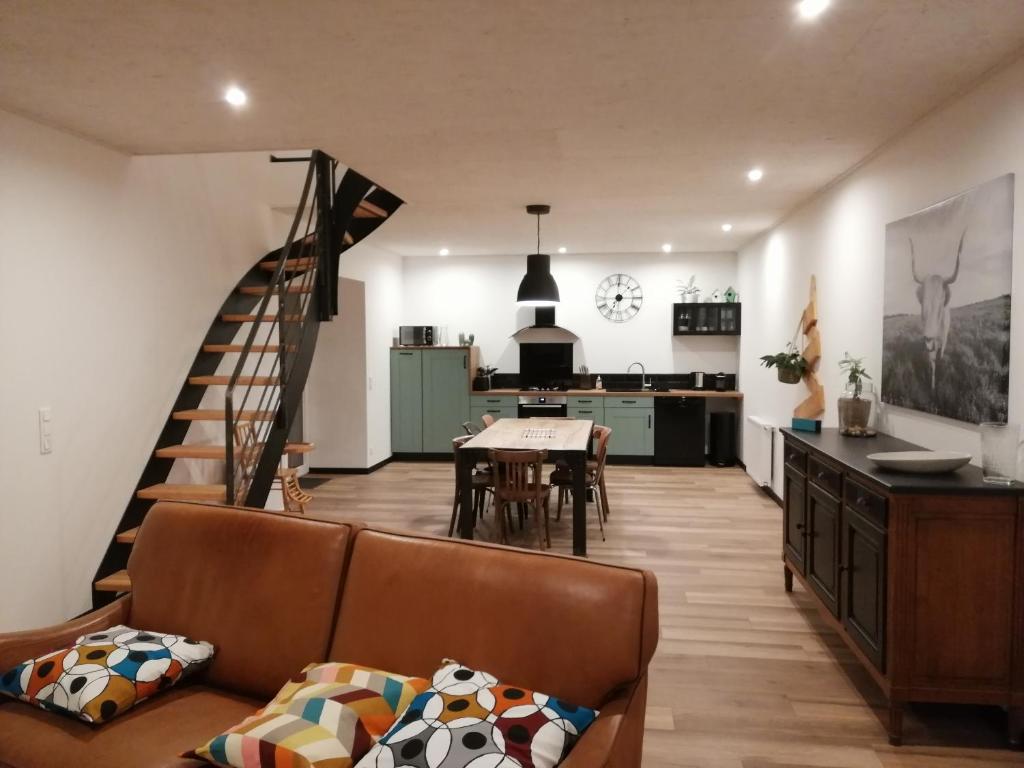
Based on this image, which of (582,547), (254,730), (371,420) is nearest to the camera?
(254,730)

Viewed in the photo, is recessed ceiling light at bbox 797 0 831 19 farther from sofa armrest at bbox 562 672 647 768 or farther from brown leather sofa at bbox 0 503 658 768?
sofa armrest at bbox 562 672 647 768

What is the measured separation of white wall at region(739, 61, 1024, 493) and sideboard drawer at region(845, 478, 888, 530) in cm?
55

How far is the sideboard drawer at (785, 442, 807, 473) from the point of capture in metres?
3.81

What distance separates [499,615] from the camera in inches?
68.5

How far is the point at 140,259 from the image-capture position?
4.03 m

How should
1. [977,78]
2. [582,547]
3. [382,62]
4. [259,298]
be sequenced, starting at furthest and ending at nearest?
[259,298] < [582,547] < [977,78] < [382,62]

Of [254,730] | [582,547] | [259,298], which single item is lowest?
[582,547]

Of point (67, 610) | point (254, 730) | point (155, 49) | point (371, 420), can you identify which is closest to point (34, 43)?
point (155, 49)

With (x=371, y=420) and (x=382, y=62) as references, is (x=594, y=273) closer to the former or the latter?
(x=371, y=420)

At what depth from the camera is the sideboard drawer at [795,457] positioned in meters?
3.81

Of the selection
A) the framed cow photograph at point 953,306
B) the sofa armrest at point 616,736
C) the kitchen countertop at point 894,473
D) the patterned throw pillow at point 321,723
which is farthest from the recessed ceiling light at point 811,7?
the patterned throw pillow at point 321,723

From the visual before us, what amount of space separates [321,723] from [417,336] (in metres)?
7.57

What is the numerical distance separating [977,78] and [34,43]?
3786mm

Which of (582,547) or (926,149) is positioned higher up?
(926,149)
